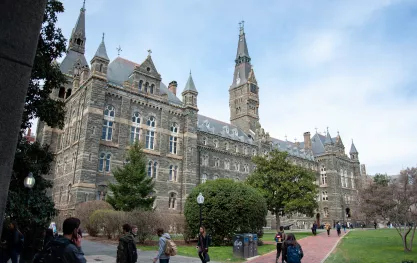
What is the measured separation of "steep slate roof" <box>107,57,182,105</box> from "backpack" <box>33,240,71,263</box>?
3518cm

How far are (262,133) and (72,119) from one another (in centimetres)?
3749

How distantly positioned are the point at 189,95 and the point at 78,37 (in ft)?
74.9

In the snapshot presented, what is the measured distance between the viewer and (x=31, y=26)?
3.04m

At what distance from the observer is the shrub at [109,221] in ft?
73.4

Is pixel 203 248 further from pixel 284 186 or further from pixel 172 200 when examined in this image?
pixel 172 200

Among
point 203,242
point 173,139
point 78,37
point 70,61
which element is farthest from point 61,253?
point 78,37

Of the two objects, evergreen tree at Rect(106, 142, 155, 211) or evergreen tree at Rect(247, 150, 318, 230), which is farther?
evergreen tree at Rect(247, 150, 318, 230)

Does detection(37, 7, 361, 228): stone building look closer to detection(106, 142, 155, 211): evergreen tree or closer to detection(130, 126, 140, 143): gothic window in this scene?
detection(130, 126, 140, 143): gothic window

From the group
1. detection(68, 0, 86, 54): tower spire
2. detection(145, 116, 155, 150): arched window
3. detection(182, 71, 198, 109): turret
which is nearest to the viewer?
detection(145, 116, 155, 150): arched window

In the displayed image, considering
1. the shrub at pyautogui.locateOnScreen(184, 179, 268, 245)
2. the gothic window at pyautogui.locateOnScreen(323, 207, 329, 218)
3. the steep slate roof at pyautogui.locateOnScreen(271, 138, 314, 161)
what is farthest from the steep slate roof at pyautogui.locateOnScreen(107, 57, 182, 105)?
the gothic window at pyautogui.locateOnScreen(323, 207, 329, 218)

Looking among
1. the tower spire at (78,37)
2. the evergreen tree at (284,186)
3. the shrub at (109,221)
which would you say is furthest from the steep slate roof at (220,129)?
the shrub at (109,221)

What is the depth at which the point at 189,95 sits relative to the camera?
43844mm

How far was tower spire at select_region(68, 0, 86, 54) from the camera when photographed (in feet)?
165

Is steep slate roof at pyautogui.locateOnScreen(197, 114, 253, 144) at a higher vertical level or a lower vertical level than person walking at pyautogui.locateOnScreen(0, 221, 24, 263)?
higher
